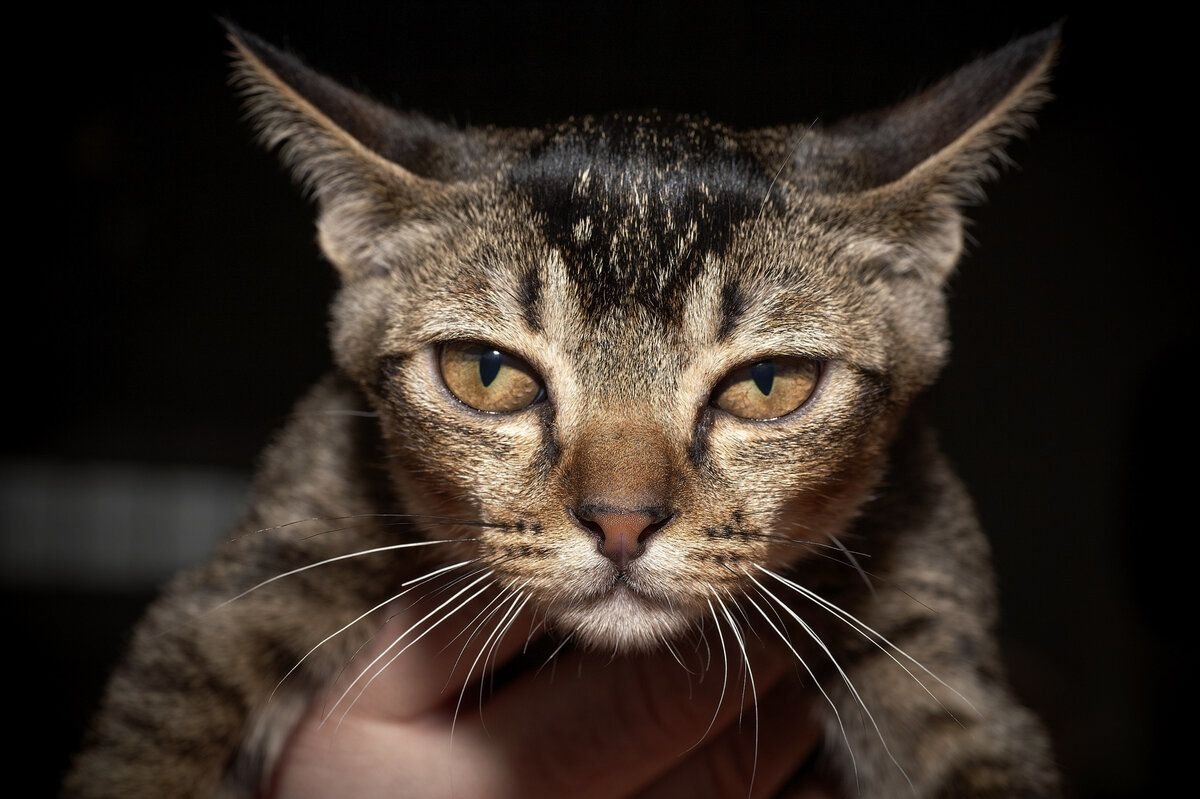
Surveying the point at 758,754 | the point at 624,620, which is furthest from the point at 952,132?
the point at 758,754

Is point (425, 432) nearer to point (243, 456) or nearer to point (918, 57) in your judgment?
point (918, 57)

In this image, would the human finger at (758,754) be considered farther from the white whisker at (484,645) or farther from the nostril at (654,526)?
the nostril at (654,526)

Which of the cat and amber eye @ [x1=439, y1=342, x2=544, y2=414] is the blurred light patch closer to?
the cat

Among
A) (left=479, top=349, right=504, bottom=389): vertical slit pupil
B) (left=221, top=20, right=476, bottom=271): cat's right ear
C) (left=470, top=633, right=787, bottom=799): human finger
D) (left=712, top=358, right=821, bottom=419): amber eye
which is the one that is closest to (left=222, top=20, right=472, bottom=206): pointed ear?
(left=221, top=20, right=476, bottom=271): cat's right ear

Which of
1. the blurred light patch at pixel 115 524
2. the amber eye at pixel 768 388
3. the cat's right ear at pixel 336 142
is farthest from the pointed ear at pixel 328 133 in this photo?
the blurred light patch at pixel 115 524

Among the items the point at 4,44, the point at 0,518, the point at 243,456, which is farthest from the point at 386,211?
the point at 243,456

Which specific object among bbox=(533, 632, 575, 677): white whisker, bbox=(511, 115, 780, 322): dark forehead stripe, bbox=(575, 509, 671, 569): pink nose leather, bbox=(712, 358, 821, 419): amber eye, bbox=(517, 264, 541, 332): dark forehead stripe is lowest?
bbox=(533, 632, 575, 677): white whisker
